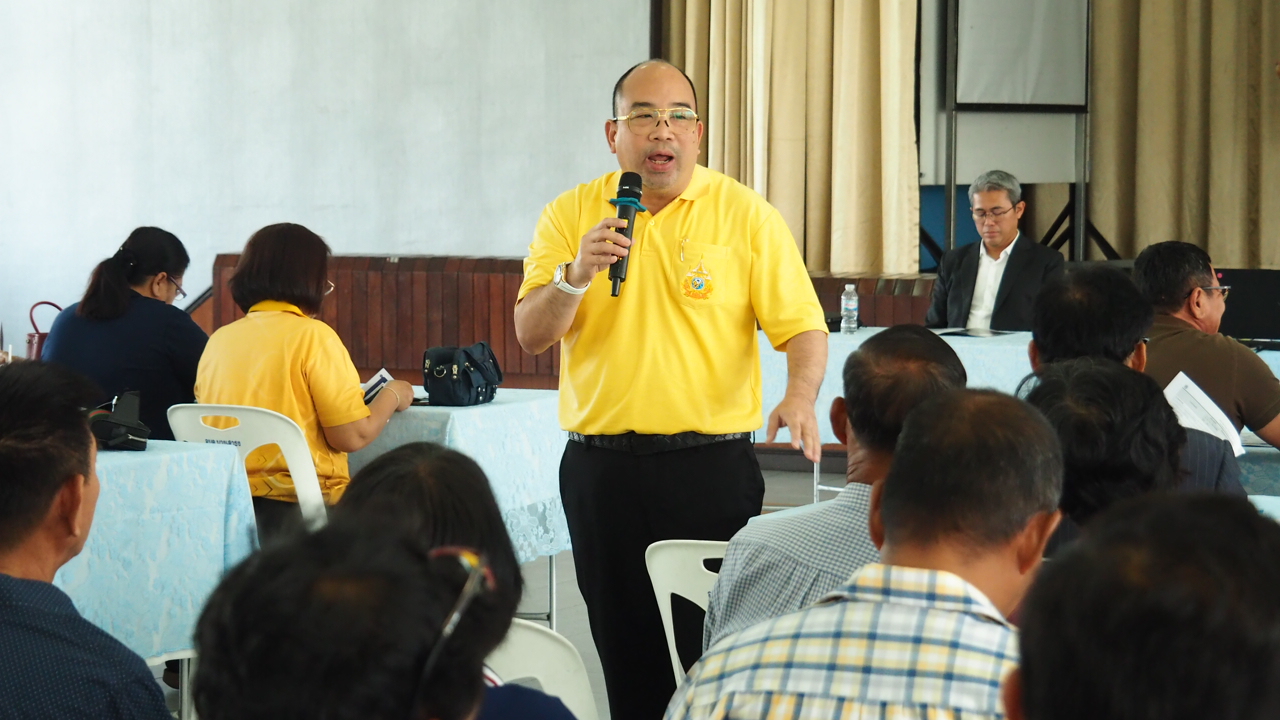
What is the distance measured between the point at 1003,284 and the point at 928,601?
4978mm

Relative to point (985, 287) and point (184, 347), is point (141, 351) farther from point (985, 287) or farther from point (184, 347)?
point (985, 287)

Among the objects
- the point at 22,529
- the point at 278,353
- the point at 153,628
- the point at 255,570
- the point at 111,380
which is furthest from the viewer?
the point at 111,380

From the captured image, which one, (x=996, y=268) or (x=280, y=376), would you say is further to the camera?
(x=996, y=268)

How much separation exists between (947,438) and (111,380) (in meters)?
3.17

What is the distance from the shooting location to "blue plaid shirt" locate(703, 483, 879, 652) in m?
1.76

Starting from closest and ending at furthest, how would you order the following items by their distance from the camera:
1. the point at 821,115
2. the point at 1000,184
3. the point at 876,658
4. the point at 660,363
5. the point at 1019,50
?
the point at 876,658, the point at 660,363, the point at 1000,184, the point at 1019,50, the point at 821,115

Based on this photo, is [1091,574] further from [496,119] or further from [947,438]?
[496,119]

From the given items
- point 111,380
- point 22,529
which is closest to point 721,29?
point 111,380

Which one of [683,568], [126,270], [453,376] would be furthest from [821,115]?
[683,568]

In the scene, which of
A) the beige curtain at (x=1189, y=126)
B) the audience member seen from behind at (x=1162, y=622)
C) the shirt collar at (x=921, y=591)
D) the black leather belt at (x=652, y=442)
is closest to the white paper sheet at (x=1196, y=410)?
the black leather belt at (x=652, y=442)

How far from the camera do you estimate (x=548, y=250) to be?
2709 mm

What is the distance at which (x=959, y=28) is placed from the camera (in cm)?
698

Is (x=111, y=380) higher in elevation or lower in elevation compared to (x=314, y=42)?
lower

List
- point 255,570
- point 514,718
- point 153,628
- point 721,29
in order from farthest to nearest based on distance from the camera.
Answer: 1. point 721,29
2. point 153,628
3. point 514,718
4. point 255,570
